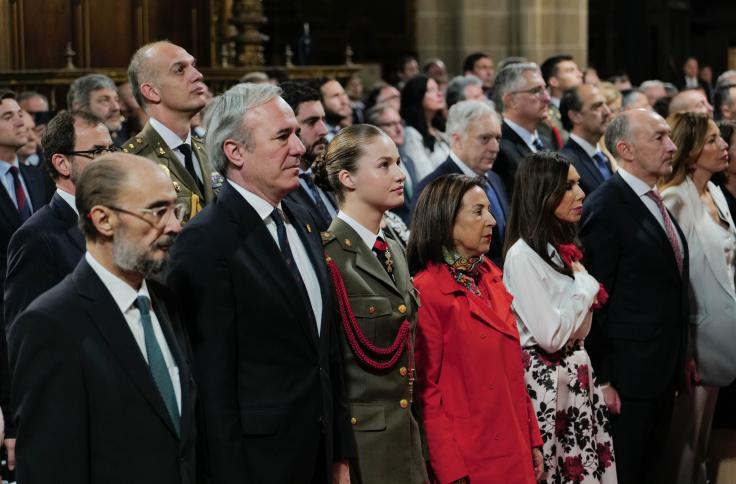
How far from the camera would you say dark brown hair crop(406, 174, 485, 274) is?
4.39m

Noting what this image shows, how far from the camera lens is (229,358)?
11.1ft

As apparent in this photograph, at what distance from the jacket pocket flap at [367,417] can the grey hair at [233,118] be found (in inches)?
32.9

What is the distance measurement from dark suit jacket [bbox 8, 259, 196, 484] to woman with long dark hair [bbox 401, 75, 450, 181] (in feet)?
17.6

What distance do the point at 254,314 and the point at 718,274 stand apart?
2.87 meters

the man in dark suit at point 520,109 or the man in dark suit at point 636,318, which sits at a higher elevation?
the man in dark suit at point 520,109

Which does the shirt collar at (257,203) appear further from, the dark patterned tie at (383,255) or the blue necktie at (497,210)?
the blue necktie at (497,210)

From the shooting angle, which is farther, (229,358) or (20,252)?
(20,252)

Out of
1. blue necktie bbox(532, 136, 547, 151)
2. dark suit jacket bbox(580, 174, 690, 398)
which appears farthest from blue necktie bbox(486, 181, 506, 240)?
blue necktie bbox(532, 136, 547, 151)

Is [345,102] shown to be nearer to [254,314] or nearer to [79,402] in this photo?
[254,314]

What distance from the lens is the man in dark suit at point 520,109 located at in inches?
264

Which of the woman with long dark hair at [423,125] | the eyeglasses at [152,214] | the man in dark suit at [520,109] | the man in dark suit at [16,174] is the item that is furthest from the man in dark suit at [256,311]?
the woman with long dark hair at [423,125]

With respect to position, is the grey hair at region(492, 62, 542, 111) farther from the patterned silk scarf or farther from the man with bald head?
the patterned silk scarf

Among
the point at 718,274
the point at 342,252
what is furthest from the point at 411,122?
the point at 342,252

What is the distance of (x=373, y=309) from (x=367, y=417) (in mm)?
325
